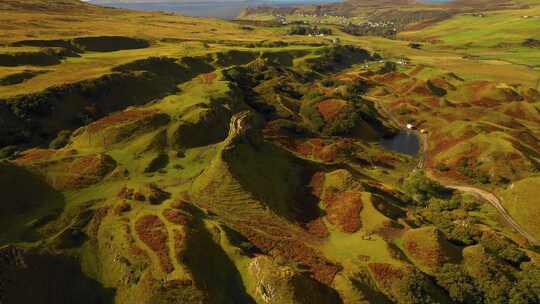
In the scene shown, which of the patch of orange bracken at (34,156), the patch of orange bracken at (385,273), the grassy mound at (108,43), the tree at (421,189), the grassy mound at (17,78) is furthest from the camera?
the grassy mound at (108,43)

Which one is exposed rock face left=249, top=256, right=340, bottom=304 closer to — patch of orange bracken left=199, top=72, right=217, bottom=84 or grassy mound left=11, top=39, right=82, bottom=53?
patch of orange bracken left=199, top=72, right=217, bottom=84

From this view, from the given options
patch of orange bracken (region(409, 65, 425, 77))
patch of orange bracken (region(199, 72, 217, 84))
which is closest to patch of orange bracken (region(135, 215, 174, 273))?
patch of orange bracken (region(199, 72, 217, 84))

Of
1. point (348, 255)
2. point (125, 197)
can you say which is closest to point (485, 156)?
point (348, 255)

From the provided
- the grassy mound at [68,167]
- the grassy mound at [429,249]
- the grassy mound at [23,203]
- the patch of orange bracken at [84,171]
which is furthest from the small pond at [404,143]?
the grassy mound at [23,203]

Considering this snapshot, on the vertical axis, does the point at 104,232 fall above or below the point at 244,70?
below

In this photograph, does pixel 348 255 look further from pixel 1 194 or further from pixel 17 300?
pixel 1 194

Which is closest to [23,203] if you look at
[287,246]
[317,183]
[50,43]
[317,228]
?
[287,246]

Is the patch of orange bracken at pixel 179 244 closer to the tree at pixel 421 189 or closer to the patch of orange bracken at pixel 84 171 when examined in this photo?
the patch of orange bracken at pixel 84 171
